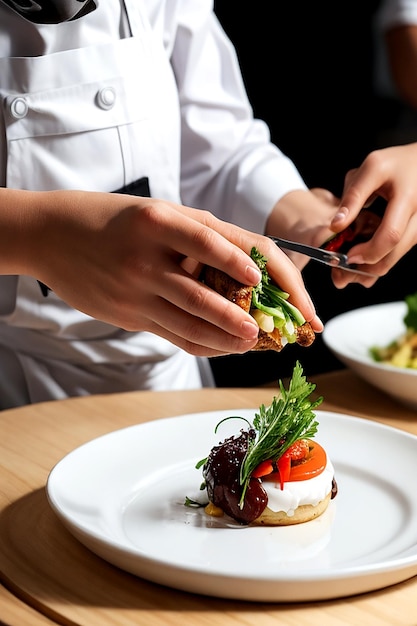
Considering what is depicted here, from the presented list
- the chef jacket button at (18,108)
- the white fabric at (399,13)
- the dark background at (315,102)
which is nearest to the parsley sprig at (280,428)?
the chef jacket button at (18,108)

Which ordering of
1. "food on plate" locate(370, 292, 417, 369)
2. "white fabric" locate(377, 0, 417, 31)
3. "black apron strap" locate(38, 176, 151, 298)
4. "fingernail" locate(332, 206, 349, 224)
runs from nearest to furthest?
"fingernail" locate(332, 206, 349, 224) → "black apron strap" locate(38, 176, 151, 298) → "food on plate" locate(370, 292, 417, 369) → "white fabric" locate(377, 0, 417, 31)

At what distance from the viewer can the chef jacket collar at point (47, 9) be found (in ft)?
4.56

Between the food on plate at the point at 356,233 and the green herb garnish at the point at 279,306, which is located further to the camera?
the food on plate at the point at 356,233

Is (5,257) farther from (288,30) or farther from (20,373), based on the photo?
(288,30)

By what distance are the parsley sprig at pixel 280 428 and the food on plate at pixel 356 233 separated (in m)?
0.42

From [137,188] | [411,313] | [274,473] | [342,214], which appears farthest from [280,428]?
[411,313]

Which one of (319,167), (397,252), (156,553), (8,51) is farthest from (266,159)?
(319,167)

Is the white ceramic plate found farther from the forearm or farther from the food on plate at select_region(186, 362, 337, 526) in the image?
the forearm

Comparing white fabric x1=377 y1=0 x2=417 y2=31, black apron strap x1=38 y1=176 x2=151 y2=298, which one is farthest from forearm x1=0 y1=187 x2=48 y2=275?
white fabric x1=377 y1=0 x2=417 y2=31

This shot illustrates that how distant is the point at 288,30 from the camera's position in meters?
3.49

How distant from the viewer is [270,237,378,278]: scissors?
53.2 inches

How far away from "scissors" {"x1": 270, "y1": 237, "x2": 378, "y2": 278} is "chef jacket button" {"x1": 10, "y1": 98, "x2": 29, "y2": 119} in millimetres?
457

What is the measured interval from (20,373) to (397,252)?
0.72 m

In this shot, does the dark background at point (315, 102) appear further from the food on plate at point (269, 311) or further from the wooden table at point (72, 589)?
the food on plate at point (269, 311)
